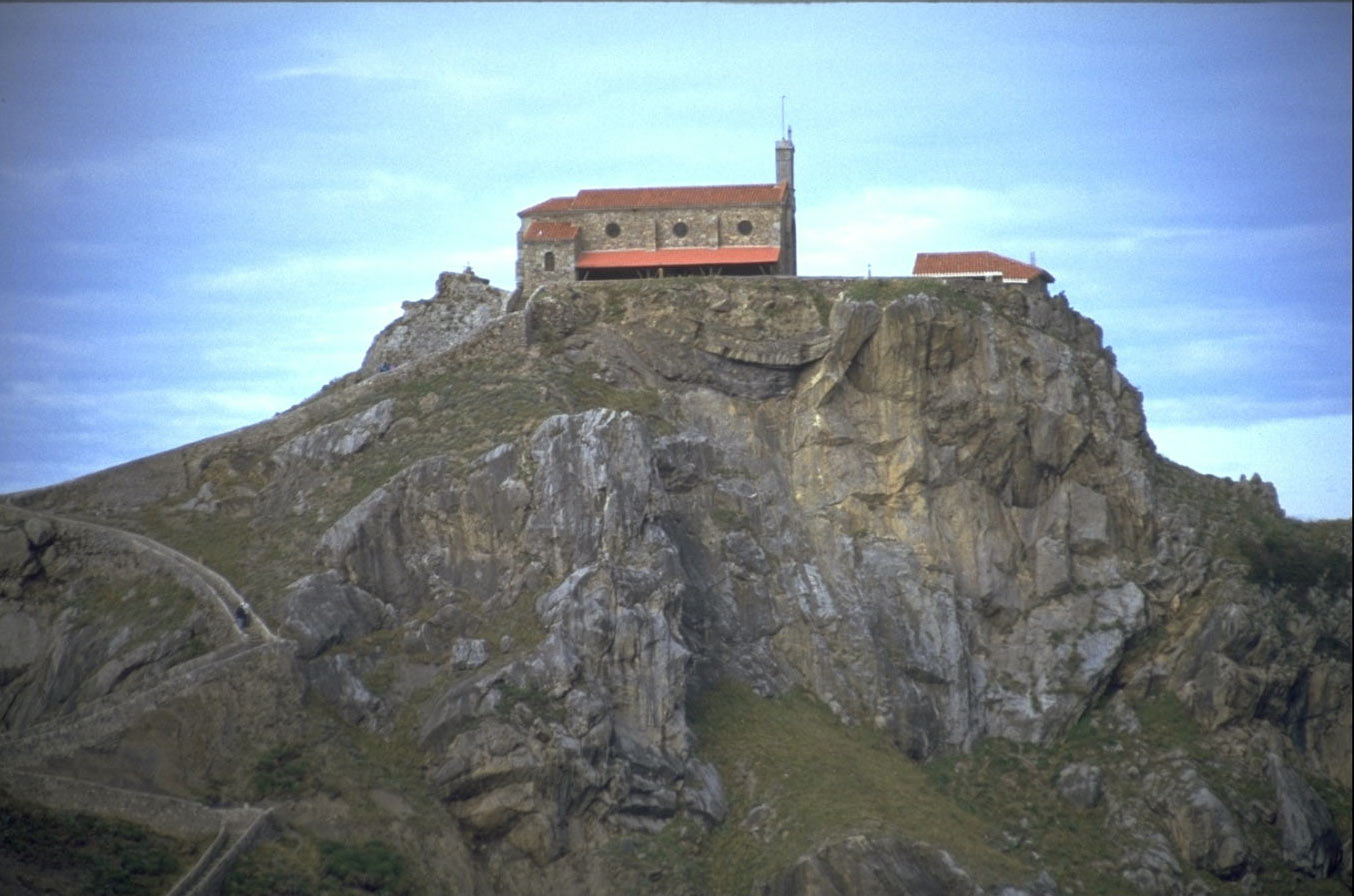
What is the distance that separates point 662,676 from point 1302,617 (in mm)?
23531

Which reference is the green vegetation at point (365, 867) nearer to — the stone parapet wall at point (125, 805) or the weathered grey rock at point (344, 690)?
the stone parapet wall at point (125, 805)

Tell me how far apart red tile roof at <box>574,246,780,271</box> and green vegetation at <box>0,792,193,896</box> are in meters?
29.8

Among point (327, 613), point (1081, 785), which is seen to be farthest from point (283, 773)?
point (1081, 785)

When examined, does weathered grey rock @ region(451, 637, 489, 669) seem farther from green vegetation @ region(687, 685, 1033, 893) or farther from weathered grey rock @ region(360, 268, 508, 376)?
weathered grey rock @ region(360, 268, 508, 376)

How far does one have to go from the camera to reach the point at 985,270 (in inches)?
3644

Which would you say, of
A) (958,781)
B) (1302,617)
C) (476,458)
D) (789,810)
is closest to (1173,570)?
(1302,617)

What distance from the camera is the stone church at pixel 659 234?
93188 mm

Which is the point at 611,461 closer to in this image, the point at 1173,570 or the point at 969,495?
the point at 969,495

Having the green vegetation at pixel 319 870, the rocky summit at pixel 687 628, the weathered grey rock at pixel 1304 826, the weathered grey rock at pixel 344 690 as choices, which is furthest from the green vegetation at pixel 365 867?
the weathered grey rock at pixel 1304 826

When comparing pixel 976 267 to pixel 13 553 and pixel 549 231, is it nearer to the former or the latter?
pixel 549 231

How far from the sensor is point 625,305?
9094 cm

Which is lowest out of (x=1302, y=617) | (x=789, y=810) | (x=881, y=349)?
(x=789, y=810)

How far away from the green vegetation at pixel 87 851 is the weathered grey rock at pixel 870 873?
1715 centimetres

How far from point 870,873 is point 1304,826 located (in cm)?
1631
